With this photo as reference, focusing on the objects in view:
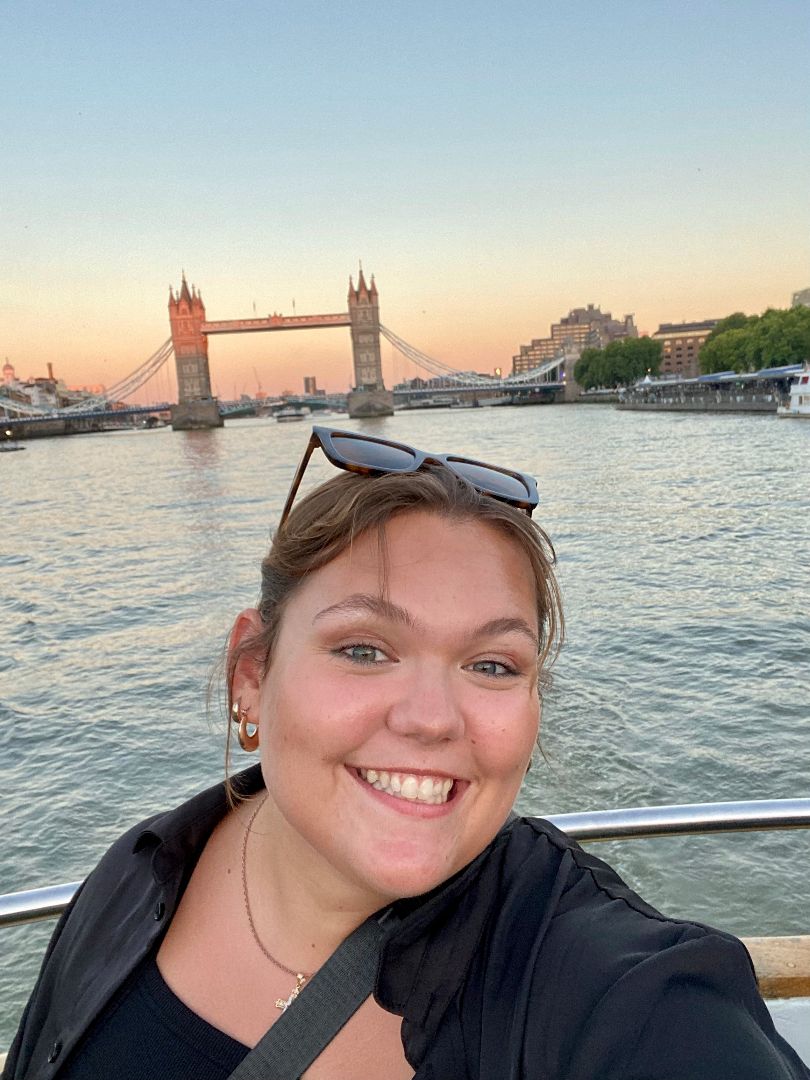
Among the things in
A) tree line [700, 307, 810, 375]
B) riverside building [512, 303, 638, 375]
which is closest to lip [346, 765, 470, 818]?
tree line [700, 307, 810, 375]

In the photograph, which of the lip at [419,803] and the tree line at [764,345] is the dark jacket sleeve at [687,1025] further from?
the tree line at [764,345]

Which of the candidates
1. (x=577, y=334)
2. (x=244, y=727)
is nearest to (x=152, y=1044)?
(x=244, y=727)

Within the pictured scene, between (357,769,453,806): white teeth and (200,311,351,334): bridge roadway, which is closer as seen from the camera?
(357,769,453,806): white teeth

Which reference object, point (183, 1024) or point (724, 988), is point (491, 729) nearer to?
point (724, 988)

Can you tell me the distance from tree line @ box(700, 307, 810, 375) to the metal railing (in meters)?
45.6

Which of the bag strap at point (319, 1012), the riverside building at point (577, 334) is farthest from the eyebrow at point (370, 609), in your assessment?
the riverside building at point (577, 334)

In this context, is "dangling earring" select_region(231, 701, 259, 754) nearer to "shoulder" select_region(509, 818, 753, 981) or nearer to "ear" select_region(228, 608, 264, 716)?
"ear" select_region(228, 608, 264, 716)

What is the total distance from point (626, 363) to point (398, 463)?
68292 mm

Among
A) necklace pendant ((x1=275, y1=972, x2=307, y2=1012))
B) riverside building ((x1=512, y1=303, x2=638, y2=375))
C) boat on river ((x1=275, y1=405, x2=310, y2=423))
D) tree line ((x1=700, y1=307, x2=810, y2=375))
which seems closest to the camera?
necklace pendant ((x1=275, y1=972, x2=307, y2=1012))

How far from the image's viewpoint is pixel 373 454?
93 cm

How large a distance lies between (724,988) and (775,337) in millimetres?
47852

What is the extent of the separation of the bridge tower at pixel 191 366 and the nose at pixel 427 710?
71199mm

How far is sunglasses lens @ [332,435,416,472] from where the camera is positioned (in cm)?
92

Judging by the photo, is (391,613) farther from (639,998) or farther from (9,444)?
(9,444)
